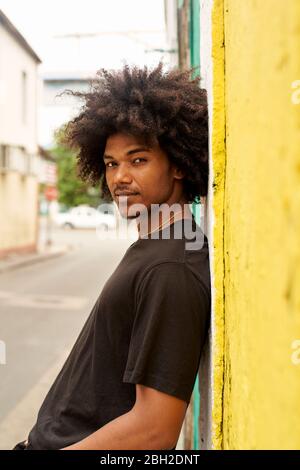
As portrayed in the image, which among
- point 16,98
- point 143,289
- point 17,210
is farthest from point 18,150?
point 143,289

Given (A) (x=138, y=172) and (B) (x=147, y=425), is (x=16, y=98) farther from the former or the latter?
(B) (x=147, y=425)

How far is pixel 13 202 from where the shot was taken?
16.2 metres

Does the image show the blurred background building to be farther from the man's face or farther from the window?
the man's face

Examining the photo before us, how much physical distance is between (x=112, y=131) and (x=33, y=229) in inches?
666

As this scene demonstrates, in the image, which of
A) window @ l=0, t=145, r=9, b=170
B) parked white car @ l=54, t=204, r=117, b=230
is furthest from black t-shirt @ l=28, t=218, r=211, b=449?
parked white car @ l=54, t=204, r=117, b=230

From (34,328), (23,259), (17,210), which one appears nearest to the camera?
(34,328)

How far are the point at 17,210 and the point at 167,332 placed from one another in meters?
16.0

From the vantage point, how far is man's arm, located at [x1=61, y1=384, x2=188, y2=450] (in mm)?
1155

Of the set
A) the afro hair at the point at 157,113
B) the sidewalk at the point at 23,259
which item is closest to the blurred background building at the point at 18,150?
the sidewalk at the point at 23,259

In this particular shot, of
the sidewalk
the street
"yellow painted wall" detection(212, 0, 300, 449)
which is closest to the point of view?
"yellow painted wall" detection(212, 0, 300, 449)

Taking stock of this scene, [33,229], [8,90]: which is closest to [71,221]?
[33,229]

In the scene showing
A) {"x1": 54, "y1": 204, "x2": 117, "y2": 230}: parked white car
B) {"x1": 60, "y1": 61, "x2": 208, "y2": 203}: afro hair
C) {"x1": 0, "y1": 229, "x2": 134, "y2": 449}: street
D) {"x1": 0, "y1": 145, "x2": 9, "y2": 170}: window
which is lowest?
{"x1": 0, "y1": 229, "x2": 134, "y2": 449}: street

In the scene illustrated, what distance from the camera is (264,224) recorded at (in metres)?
0.66

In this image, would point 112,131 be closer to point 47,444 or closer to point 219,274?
point 219,274
